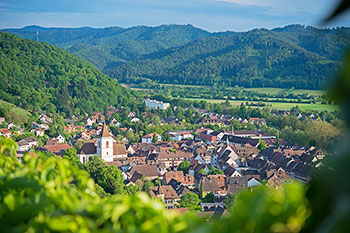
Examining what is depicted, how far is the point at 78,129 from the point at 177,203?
99.8 ft

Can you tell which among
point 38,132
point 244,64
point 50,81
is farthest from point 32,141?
point 244,64

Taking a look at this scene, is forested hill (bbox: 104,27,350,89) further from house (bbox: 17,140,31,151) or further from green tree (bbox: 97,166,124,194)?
green tree (bbox: 97,166,124,194)

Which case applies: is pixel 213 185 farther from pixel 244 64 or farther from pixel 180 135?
pixel 244 64

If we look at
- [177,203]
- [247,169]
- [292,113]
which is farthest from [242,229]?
[292,113]

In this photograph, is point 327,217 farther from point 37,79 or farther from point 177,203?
point 37,79

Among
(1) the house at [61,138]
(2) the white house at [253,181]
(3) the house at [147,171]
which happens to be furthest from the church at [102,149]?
(2) the white house at [253,181]

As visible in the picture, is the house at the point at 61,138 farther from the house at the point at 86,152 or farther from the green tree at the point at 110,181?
the green tree at the point at 110,181

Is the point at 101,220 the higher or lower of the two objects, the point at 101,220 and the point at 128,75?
the higher

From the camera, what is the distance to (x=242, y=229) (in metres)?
1.23

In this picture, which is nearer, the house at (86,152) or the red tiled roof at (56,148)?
the house at (86,152)

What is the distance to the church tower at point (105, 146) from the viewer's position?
32188 millimetres

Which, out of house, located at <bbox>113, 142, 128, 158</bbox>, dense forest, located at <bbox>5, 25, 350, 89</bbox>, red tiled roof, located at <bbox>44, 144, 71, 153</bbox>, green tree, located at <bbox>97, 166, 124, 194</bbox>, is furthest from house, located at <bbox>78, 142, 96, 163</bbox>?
dense forest, located at <bbox>5, 25, 350, 89</bbox>

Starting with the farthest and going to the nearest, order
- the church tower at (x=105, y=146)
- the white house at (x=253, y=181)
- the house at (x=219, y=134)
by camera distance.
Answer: the house at (x=219, y=134)
the church tower at (x=105, y=146)
the white house at (x=253, y=181)

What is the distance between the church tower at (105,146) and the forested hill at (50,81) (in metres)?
24.4
